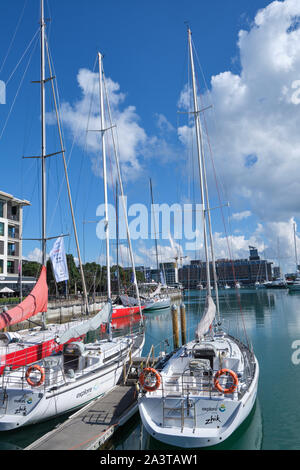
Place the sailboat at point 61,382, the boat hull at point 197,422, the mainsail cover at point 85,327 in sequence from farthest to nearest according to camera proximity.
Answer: the mainsail cover at point 85,327
the sailboat at point 61,382
the boat hull at point 197,422

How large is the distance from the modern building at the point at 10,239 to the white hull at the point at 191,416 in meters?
53.8

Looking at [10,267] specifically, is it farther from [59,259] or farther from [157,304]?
[59,259]

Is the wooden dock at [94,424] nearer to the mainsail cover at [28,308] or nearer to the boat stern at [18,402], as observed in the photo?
the boat stern at [18,402]

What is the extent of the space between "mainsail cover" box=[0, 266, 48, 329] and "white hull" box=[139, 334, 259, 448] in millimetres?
8121

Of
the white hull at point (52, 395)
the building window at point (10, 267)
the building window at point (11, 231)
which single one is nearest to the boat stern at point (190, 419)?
the white hull at point (52, 395)

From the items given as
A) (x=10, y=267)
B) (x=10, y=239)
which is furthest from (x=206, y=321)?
(x=10, y=239)

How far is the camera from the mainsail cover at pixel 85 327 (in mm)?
16180

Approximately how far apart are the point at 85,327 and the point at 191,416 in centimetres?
849

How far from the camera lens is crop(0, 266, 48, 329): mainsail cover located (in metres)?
15.6

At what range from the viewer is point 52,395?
12.3 meters

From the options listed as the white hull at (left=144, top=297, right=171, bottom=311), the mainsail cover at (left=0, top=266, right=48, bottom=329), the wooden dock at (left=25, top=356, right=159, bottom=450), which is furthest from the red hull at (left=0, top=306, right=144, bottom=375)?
the white hull at (left=144, top=297, right=171, bottom=311)

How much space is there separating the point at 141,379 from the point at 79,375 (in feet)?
12.8

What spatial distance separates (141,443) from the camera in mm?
11336

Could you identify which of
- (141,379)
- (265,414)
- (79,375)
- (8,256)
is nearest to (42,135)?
(79,375)
